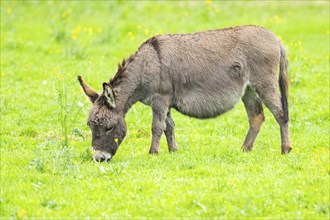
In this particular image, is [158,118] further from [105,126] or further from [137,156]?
[105,126]

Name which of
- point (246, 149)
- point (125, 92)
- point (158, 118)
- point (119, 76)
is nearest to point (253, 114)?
point (246, 149)

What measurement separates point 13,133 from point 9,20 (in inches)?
509

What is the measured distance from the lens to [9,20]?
2459cm

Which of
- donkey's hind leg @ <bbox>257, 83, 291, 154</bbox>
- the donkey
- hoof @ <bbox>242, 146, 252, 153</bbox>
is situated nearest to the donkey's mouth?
the donkey

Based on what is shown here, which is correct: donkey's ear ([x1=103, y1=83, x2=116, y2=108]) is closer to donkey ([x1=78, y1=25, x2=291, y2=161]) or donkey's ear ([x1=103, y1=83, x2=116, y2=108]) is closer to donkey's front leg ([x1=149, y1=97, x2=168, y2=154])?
donkey ([x1=78, y1=25, x2=291, y2=161])

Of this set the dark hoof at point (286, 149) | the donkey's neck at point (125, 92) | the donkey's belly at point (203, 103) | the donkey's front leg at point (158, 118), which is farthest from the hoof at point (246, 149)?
the donkey's neck at point (125, 92)

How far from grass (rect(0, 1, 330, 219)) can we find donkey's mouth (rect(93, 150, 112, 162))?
218 mm

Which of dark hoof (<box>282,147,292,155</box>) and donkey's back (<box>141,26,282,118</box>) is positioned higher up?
donkey's back (<box>141,26,282,118</box>)

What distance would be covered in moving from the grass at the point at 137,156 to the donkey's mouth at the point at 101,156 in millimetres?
218

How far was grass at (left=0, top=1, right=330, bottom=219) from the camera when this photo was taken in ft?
26.9

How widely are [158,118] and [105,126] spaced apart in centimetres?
85

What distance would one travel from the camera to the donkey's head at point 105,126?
33.9ft

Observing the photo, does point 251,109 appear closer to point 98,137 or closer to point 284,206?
point 98,137

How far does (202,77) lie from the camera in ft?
35.7
